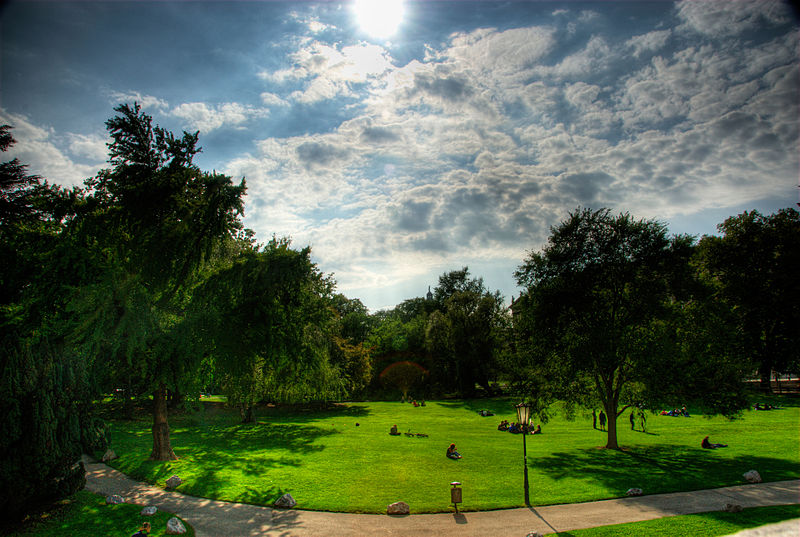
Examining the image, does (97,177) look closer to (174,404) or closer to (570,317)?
(570,317)

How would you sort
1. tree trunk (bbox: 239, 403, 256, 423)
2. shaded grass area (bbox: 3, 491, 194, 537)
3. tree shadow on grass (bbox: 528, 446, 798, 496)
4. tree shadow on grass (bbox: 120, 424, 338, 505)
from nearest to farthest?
shaded grass area (bbox: 3, 491, 194, 537)
tree shadow on grass (bbox: 120, 424, 338, 505)
tree shadow on grass (bbox: 528, 446, 798, 496)
tree trunk (bbox: 239, 403, 256, 423)

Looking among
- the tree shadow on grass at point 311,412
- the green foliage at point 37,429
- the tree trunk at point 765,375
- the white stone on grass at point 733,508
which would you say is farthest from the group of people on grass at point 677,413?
the green foliage at point 37,429

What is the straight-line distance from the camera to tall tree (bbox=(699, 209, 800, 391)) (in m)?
40.2

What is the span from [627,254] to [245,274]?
75.0ft

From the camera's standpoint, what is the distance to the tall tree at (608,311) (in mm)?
23672

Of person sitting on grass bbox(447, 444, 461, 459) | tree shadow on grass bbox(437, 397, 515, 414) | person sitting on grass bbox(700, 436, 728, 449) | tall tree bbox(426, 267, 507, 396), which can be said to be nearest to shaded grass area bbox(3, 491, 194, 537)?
person sitting on grass bbox(447, 444, 461, 459)

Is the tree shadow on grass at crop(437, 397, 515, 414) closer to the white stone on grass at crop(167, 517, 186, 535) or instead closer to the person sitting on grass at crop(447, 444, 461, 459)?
the person sitting on grass at crop(447, 444, 461, 459)

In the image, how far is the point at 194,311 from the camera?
19.5 m

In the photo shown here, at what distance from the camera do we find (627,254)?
25266 mm

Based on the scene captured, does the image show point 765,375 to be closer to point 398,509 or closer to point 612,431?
point 612,431

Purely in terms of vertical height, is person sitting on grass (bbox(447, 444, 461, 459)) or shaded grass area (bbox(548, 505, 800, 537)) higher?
shaded grass area (bbox(548, 505, 800, 537))

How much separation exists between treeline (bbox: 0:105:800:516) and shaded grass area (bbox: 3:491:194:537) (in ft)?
2.38

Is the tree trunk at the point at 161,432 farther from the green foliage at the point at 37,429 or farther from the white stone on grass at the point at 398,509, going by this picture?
the white stone on grass at the point at 398,509

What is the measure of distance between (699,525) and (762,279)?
138 feet
